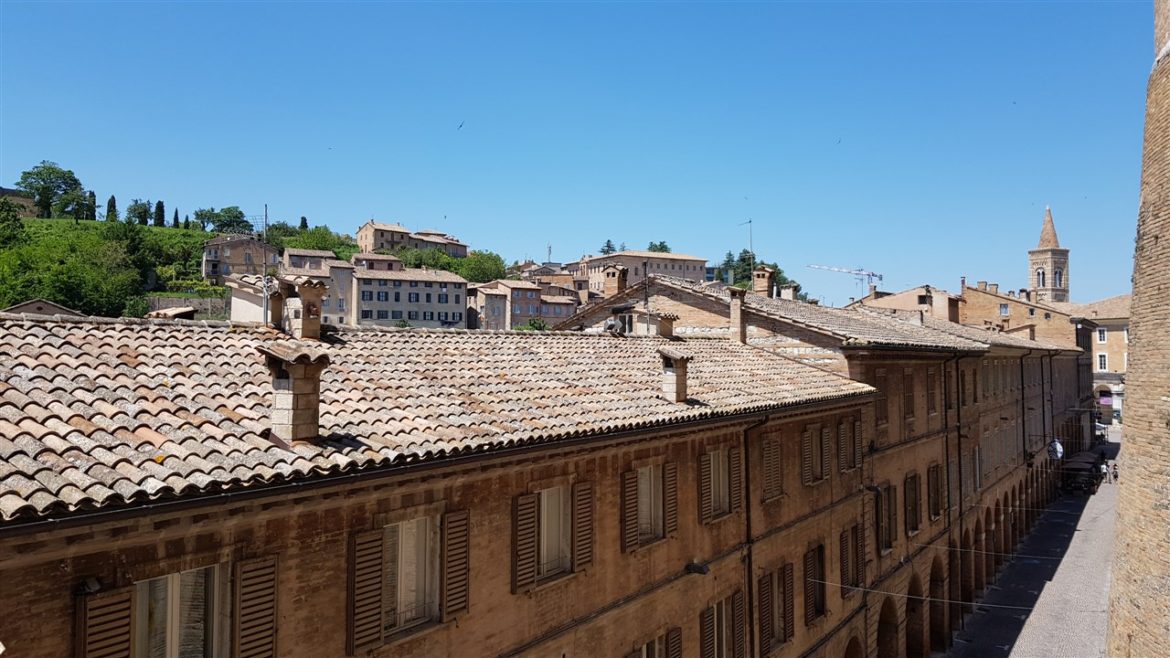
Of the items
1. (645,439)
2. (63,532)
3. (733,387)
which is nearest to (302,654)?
(63,532)

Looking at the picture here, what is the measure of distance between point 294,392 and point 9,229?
363ft

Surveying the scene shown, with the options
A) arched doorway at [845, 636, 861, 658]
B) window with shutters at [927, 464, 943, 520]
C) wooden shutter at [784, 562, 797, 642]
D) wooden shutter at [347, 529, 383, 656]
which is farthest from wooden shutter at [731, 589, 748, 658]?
window with shutters at [927, 464, 943, 520]

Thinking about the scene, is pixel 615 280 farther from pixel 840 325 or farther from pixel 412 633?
pixel 412 633

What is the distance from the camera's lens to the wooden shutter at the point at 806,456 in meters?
17.3

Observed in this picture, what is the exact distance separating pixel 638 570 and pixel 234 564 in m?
6.71

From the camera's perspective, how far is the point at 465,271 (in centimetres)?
12538

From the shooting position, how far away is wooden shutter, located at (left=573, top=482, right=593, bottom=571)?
10648 millimetres

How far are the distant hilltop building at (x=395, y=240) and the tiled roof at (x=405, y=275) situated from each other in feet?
124

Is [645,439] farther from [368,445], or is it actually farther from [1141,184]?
[1141,184]

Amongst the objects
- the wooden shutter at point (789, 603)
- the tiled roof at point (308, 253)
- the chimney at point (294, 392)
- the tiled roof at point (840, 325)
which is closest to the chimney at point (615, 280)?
the tiled roof at point (840, 325)

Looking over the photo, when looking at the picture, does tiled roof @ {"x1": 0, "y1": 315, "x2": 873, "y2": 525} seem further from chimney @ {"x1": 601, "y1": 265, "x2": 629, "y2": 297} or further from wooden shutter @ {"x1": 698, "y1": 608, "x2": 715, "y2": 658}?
chimney @ {"x1": 601, "y1": 265, "x2": 629, "y2": 297}

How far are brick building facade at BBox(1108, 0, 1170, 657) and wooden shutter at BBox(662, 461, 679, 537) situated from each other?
1048 cm

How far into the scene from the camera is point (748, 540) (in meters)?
14.9

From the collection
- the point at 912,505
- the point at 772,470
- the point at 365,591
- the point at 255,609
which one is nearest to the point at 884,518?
the point at 912,505
